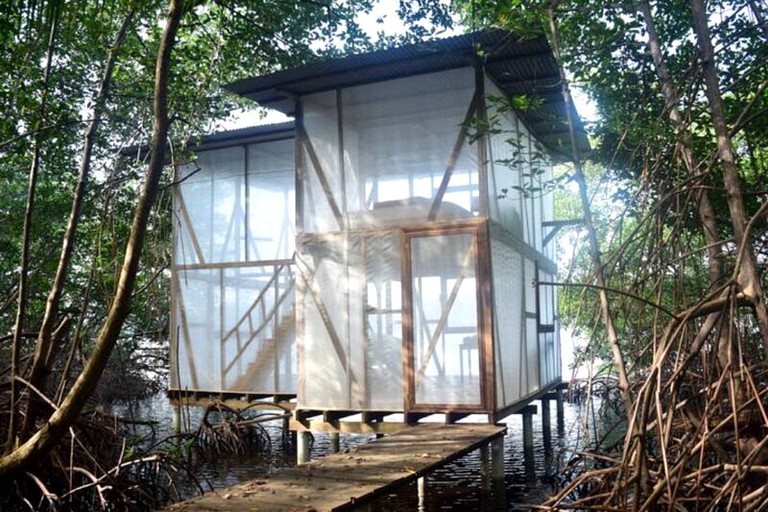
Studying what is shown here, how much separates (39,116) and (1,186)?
12234mm

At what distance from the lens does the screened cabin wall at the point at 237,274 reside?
43.7 feet

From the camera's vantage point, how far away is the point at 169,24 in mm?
5129

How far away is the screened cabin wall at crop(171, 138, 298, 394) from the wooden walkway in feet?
15.6

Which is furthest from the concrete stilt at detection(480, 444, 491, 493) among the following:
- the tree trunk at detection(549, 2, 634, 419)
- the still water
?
the tree trunk at detection(549, 2, 634, 419)

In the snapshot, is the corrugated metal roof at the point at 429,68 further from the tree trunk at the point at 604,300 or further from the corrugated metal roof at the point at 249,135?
the tree trunk at the point at 604,300

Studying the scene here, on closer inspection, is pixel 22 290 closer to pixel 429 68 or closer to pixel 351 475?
pixel 351 475

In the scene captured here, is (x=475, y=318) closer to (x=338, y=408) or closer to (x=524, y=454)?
(x=338, y=408)

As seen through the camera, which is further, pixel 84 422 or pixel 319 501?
pixel 84 422

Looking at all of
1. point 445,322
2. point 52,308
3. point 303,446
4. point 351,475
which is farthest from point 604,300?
point 303,446

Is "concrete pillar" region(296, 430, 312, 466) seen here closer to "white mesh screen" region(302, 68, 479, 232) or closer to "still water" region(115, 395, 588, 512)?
"still water" region(115, 395, 588, 512)

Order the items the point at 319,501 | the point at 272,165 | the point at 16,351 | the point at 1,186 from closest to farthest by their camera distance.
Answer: the point at 319,501 → the point at 16,351 → the point at 272,165 → the point at 1,186

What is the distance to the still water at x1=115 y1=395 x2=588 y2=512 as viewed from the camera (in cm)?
943

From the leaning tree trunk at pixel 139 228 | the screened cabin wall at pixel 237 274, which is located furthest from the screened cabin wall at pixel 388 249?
the leaning tree trunk at pixel 139 228

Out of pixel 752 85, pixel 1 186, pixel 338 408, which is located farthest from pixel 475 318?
pixel 1 186
